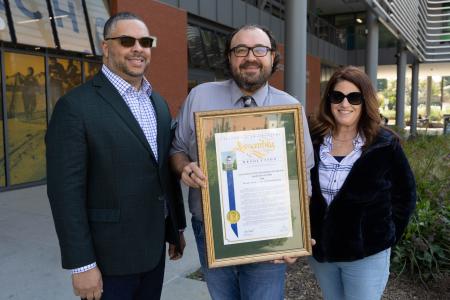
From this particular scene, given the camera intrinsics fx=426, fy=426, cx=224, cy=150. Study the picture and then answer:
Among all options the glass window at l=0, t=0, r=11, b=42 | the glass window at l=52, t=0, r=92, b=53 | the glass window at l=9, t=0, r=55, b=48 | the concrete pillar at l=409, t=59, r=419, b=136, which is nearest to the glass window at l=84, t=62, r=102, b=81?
the glass window at l=52, t=0, r=92, b=53

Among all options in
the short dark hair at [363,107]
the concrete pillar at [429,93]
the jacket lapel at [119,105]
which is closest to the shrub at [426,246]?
the short dark hair at [363,107]

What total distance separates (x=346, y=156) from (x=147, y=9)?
32.8ft

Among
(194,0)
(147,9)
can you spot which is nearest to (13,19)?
(147,9)

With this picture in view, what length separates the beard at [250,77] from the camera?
7.64 ft

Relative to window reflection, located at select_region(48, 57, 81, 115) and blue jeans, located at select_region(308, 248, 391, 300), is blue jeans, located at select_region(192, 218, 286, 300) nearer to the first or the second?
blue jeans, located at select_region(308, 248, 391, 300)

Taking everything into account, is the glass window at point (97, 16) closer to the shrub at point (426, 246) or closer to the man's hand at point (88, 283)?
the shrub at point (426, 246)

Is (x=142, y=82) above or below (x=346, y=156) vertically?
above

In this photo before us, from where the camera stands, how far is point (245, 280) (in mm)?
2441

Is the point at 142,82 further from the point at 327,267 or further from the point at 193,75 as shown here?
the point at 193,75

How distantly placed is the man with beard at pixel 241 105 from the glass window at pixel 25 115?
7.63m

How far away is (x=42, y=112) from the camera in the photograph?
966 cm

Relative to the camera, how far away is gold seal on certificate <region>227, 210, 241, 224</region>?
2.17 m

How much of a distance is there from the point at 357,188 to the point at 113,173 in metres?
1.34

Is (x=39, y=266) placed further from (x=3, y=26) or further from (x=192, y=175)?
(x=3, y=26)
